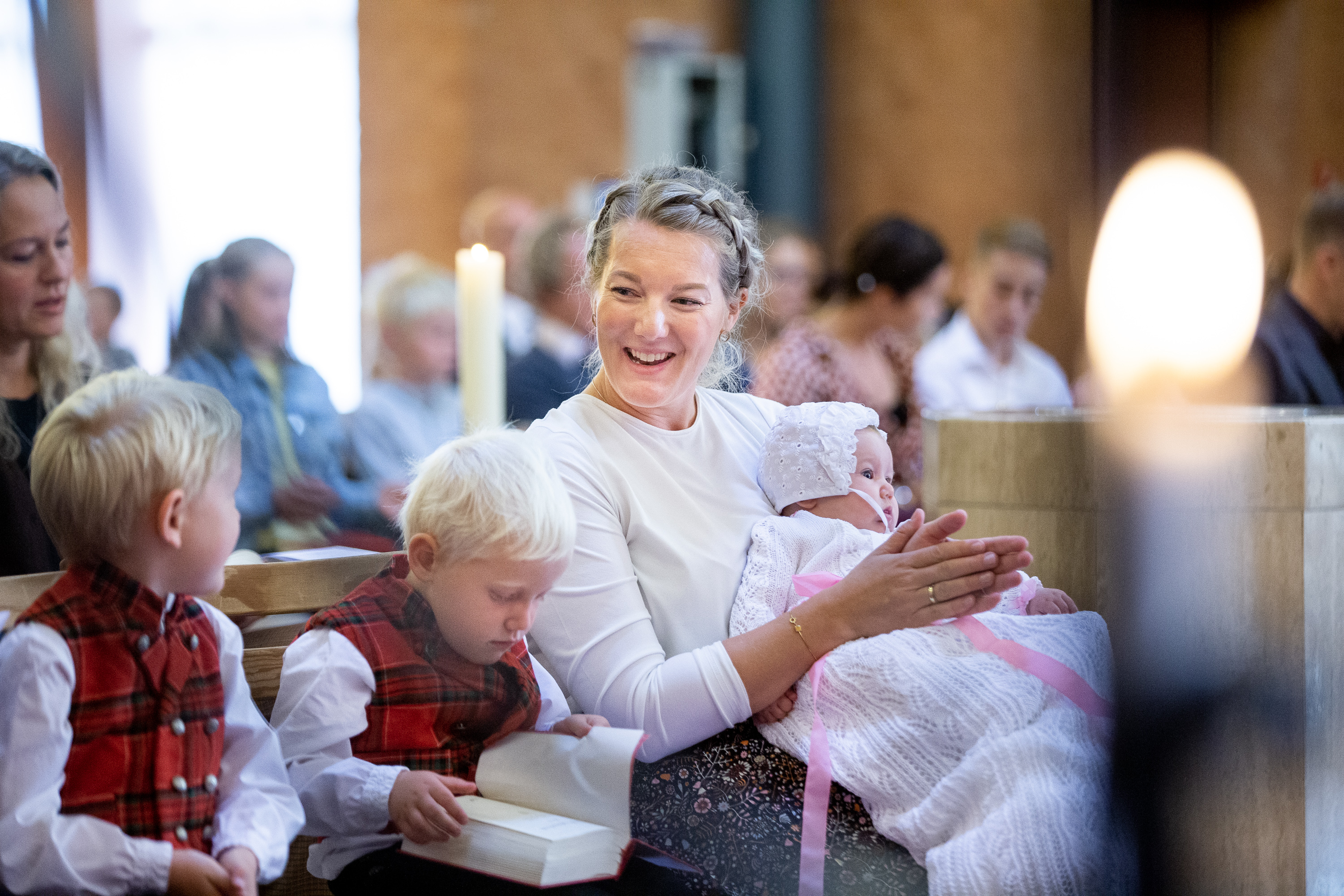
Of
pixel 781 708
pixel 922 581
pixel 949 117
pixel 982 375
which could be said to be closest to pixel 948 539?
pixel 922 581

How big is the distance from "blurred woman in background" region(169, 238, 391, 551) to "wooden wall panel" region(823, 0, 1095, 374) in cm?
305

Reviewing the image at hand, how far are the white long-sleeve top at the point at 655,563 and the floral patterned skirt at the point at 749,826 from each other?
0.04 meters

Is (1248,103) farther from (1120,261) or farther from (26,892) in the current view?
(26,892)

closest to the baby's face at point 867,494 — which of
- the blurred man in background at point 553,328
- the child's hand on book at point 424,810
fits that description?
the blurred man in background at point 553,328

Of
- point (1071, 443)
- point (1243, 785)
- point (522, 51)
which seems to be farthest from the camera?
point (522, 51)

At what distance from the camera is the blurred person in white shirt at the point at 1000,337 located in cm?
336

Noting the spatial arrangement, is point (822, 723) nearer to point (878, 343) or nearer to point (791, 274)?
point (878, 343)

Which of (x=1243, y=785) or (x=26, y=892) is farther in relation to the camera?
(x=1243, y=785)

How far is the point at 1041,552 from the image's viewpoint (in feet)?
4.79

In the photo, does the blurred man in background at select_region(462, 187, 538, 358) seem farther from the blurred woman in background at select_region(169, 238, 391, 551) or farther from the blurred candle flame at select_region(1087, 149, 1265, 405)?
the blurred candle flame at select_region(1087, 149, 1265, 405)

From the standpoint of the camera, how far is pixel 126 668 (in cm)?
104

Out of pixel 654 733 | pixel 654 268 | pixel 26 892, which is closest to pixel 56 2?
pixel 654 268

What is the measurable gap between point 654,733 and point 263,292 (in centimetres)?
148

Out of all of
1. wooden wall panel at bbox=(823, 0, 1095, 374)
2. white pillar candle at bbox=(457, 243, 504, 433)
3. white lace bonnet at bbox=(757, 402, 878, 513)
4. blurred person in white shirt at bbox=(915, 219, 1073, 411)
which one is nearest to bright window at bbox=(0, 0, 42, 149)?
white pillar candle at bbox=(457, 243, 504, 433)
